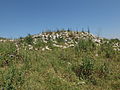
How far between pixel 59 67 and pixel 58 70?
0.35 m

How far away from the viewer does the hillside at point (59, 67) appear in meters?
8.65

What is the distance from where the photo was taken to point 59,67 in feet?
35.2

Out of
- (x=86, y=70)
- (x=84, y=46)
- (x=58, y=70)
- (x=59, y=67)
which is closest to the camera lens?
(x=58, y=70)

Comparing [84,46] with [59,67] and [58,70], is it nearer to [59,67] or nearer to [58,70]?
[59,67]

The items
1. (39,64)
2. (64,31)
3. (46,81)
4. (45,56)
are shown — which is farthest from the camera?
(64,31)

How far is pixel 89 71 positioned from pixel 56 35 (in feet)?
24.1

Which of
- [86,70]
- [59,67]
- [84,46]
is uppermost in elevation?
[84,46]

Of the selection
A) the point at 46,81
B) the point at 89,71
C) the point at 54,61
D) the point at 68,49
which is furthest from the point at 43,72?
the point at 68,49

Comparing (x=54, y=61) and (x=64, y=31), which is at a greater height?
(x=64, y=31)

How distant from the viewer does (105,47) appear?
14953mm

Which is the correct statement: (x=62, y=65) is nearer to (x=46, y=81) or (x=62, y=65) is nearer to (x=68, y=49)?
(x=46, y=81)

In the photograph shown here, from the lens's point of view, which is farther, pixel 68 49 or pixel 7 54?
pixel 68 49

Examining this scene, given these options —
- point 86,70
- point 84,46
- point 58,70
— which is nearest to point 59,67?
point 58,70

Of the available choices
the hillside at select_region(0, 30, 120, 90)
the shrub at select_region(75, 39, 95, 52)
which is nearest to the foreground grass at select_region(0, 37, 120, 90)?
the hillside at select_region(0, 30, 120, 90)
